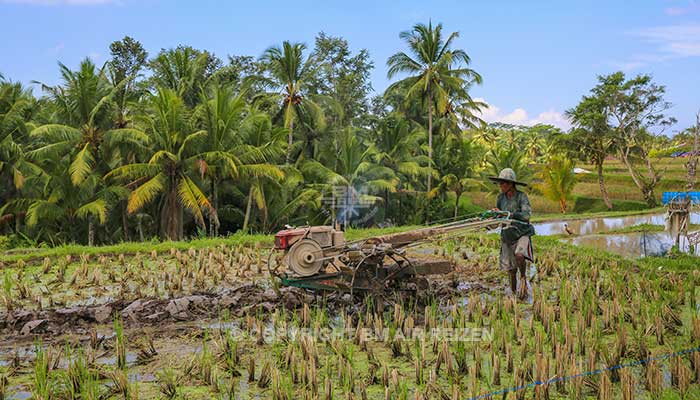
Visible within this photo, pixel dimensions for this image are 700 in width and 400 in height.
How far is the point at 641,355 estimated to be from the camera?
457cm

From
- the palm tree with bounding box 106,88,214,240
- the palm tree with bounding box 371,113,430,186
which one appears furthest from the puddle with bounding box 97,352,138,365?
the palm tree with bounding box 371,113,430,186

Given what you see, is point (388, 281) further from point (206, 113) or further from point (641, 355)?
point (206, 113)

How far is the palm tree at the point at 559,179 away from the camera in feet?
95.3

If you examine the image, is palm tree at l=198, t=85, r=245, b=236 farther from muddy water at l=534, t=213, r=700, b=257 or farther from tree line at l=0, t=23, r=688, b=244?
muddy water at l=534, t=213, r=700, b=257

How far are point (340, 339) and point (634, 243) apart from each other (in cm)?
1057

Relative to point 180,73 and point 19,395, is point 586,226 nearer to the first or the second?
point 180,73

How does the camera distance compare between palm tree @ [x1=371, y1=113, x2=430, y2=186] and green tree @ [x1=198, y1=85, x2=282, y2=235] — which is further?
palm tree @ [x1=371, y1=113, x2=430, y2=186]

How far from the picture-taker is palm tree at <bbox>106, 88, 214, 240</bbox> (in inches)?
563

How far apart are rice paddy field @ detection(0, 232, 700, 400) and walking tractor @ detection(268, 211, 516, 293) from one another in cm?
23

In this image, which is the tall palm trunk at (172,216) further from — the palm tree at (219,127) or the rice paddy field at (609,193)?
the rice paddy field at (609,193)

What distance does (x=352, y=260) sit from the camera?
611 cm

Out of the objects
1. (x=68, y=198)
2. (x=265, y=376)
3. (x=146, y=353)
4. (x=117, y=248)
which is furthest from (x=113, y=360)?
(x=68, y=198)

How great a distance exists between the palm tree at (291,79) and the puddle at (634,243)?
9130 millimetres

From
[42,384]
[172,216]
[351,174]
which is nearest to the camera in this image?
[42,384]
